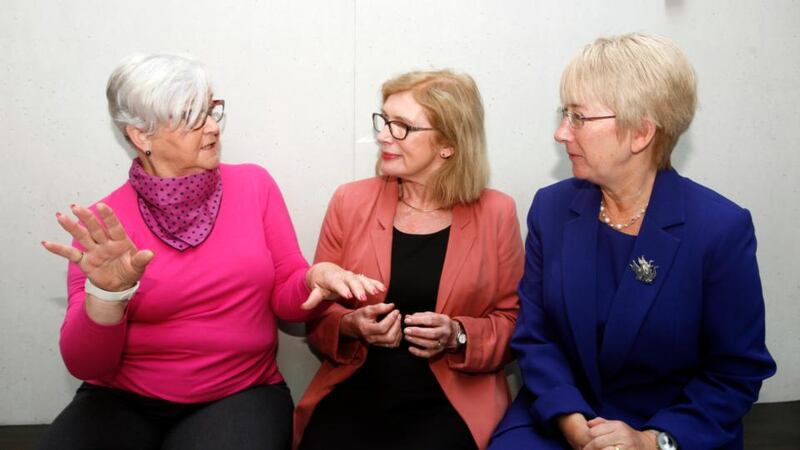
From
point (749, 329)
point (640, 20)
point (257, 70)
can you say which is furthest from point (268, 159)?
point (749, 329)

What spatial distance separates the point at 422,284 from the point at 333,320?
29 centimetres

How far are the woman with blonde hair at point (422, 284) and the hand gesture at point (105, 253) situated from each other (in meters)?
0.65

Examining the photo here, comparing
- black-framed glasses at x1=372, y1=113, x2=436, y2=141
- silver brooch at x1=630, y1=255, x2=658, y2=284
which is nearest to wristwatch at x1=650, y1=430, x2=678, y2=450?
silver brooch at x1=630, y1=255, x2=658, y2=284

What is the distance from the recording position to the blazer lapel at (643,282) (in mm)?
1900

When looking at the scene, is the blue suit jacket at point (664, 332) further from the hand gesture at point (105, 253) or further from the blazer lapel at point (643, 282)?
Result: the hand gesture at point (105, 253)

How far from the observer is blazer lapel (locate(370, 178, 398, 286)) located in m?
2.28

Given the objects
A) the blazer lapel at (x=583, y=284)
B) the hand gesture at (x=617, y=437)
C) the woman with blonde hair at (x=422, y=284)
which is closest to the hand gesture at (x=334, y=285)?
the woman with blonde hair at (x=422, y=284)

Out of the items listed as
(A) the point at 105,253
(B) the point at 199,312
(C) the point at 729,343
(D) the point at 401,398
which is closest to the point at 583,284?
(C) the point at 729,343

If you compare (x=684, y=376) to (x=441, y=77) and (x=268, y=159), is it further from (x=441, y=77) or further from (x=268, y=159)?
(x=268, y=159)

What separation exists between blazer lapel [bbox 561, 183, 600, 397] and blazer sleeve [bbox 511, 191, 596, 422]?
79 mm

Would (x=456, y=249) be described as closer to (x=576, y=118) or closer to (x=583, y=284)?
(x=583, y=284)

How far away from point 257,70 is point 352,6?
0.39 m

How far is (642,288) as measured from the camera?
1.91 meters

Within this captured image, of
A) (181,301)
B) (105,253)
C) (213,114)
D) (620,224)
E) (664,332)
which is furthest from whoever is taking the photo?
(213,114)
